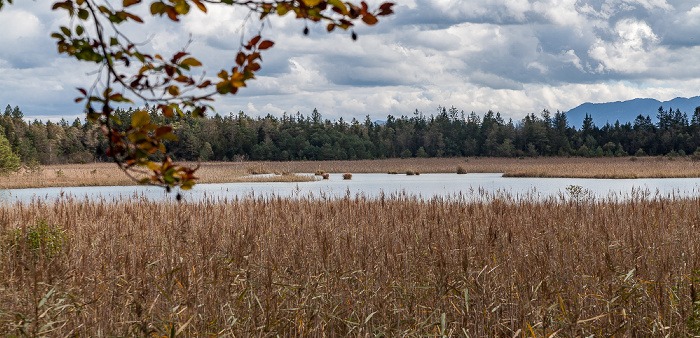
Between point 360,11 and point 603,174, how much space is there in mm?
36528

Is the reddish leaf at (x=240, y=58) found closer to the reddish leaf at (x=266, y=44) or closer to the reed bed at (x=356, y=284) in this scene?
the reddish leaf at (x=266, y=44)

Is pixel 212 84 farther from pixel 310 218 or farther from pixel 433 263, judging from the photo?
pixel 310 218

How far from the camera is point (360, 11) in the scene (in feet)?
5.97

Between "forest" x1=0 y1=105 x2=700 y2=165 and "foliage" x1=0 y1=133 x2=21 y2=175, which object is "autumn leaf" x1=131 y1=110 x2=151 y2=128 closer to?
"foliage" x1=0 y1=133 x2=21 y2=175

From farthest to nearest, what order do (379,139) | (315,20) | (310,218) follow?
(379,139) < (310,218) < (315,20)

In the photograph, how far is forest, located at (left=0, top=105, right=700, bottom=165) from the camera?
71188 mm

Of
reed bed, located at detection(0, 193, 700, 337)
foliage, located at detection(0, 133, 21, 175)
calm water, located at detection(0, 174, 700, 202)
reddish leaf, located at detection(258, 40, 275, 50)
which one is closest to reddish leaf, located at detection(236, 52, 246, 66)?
reddish leaf, located at detection(258, 40, 275, 50)

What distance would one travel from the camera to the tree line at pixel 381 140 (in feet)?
234

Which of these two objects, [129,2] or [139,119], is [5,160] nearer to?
[129,2]

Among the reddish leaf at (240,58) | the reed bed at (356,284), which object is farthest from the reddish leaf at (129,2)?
the reed bed at (356,284)

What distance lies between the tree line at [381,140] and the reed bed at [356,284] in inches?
2594

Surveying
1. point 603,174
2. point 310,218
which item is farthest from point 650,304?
point 603,174

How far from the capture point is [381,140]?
87375mm

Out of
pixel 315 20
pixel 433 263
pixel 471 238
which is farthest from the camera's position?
pixel 471 238
